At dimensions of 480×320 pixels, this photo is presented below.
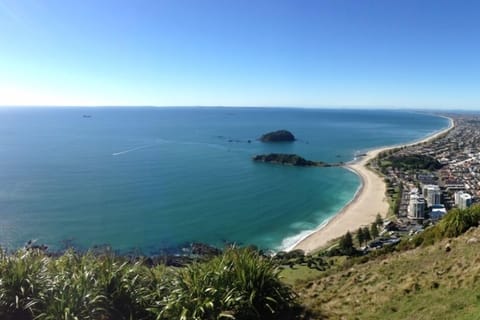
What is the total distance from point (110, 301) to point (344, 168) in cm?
8032

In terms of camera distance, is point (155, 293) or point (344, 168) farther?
point (344, 168)

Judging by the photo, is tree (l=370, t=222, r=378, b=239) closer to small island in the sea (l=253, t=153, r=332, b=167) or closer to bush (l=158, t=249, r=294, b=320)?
bush (l=158, t=249, r=294, b=320)

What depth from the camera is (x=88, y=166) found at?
81000mm

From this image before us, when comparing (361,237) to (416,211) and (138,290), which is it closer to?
(416,211)

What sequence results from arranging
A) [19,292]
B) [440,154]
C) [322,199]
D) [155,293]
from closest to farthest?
[19,292] → [155,293] → [322,199] → [440,154]

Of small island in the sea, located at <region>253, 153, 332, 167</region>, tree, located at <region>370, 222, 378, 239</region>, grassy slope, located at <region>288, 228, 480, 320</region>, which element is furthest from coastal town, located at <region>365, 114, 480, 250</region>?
grassy slope, located at <region>288, 228, 480, 320</region>

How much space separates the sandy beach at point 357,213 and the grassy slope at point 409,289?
2452cm

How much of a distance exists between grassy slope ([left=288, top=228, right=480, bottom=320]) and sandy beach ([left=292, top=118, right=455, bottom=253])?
24.5 metres

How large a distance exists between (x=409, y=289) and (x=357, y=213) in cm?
4236

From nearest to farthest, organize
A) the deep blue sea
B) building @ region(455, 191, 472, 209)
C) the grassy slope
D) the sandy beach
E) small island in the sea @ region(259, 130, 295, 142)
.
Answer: the grassy slope → the sandy beach → the deep blue sea → building @ region(455, 191, 472, 209) → small island in the sea @ region(259, 130, 295, 142)

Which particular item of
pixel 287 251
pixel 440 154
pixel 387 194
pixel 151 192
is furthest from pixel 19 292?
pixel 440 154

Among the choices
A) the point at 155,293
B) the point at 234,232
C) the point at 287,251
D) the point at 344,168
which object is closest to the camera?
the point at 155,293

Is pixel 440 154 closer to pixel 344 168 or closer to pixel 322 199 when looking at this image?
pixel 344 168

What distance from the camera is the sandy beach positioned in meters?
40.5
